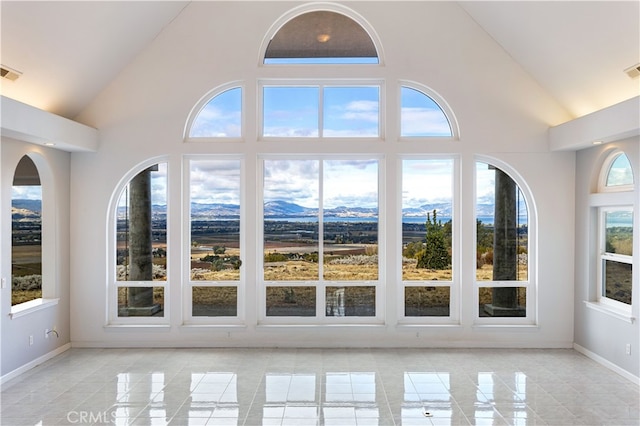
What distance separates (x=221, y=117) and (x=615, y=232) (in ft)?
16.6

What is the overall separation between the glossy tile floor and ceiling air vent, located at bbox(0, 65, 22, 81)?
3.10 m

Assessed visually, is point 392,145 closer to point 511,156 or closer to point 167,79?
point 511,156

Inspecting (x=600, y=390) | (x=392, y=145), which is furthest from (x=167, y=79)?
(x=600, y=390)

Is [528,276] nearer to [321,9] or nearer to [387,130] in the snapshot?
[387,130]

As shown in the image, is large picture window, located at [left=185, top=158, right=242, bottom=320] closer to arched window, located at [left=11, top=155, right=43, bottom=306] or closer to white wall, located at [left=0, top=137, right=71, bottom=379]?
white wall, located at [left=0, top=137, right=71, bottom=379]

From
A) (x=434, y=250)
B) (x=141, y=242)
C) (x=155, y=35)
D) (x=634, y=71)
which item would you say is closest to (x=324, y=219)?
(x=434, y=250)

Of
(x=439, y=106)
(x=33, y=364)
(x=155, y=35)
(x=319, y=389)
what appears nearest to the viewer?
(x=319, y=389)

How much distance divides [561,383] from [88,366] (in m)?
5.12

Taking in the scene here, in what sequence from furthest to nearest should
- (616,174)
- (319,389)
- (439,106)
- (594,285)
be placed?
1. (439,106)
2. (594,285)
3. (616,174)
4. (319,389)

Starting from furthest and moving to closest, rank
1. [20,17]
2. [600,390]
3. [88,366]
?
[88,366], [600,390], [20,17]

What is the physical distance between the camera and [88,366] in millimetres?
5258

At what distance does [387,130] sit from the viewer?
606 centimetres

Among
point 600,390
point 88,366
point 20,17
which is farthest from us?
point 88,366

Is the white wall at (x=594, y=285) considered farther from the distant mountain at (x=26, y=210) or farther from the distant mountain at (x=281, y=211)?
the distant mountain at (x=26, y=210)
